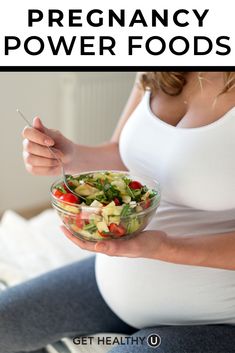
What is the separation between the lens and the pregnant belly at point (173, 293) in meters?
0.94

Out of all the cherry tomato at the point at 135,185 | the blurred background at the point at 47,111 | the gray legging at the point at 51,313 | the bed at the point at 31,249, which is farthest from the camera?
the blurred background at the point at 47,111

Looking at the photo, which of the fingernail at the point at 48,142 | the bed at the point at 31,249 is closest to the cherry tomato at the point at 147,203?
the fingernail at the point at 48,142

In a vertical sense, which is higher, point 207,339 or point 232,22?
point 232,22

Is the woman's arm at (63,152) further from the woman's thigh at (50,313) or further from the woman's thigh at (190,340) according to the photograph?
the woman's thigh at (190,340)

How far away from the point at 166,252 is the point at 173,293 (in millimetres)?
137

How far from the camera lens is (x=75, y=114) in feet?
8.41

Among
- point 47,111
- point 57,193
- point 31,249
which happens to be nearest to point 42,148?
point 57,193

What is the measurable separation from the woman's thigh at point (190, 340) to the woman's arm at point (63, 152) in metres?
0.37

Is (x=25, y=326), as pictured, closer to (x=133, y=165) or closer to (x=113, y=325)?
(x=113, y=325)

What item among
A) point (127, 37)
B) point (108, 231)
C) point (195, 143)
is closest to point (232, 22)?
point (127, 37)

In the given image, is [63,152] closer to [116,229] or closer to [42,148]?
[42,148]

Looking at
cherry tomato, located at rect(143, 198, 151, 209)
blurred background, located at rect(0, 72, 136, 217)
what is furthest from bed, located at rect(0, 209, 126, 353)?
blurred background, located at rect(0, 72, 136, 217)

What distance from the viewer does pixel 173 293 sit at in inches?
37.3

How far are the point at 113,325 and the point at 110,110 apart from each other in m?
1.73
